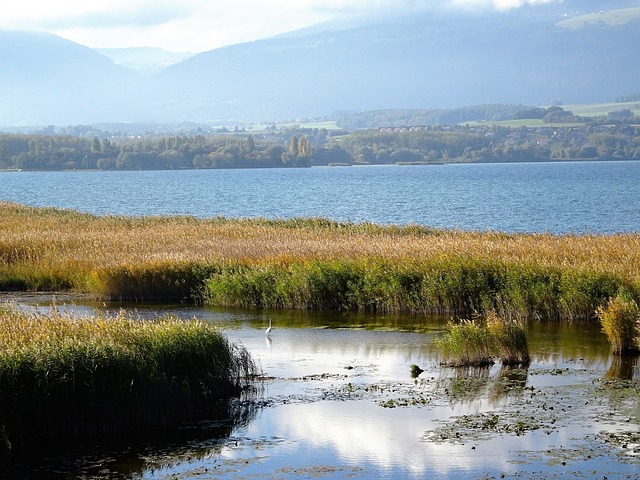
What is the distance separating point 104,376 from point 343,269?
49.6ft

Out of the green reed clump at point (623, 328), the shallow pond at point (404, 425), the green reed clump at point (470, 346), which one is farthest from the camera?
the green reed clump at point (623, 328)

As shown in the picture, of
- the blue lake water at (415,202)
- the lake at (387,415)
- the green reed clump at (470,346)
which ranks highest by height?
the green reed clump at (470,346)

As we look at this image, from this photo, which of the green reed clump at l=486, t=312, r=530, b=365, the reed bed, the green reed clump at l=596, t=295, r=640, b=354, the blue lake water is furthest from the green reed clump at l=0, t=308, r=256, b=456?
the blue lake water

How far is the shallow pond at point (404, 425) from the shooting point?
48.9 feet

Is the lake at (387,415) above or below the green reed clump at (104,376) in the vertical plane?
below

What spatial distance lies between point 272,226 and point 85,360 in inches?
1276

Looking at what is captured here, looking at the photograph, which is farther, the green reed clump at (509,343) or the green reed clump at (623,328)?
the green reed clump at (623,328)

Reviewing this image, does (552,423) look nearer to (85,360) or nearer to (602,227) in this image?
(85,360)

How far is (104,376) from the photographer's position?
16.7 meters

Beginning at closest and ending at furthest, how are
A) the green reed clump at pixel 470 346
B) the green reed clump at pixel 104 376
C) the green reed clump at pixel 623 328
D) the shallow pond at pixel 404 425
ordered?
the shallow pond at pixel 404 425, the green reed clump at pixel 104 376, the green reed clump at pixel 470 346, the green reed clump at pixel 623 328

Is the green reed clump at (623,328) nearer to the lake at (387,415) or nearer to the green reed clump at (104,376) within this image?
the lake at (387,415)

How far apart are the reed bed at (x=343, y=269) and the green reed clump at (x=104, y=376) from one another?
11253 millimetres

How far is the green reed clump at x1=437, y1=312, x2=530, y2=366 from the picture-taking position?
21.9 metres

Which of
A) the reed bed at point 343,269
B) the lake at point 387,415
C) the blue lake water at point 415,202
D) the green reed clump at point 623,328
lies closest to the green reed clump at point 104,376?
the lake at point 387,415
